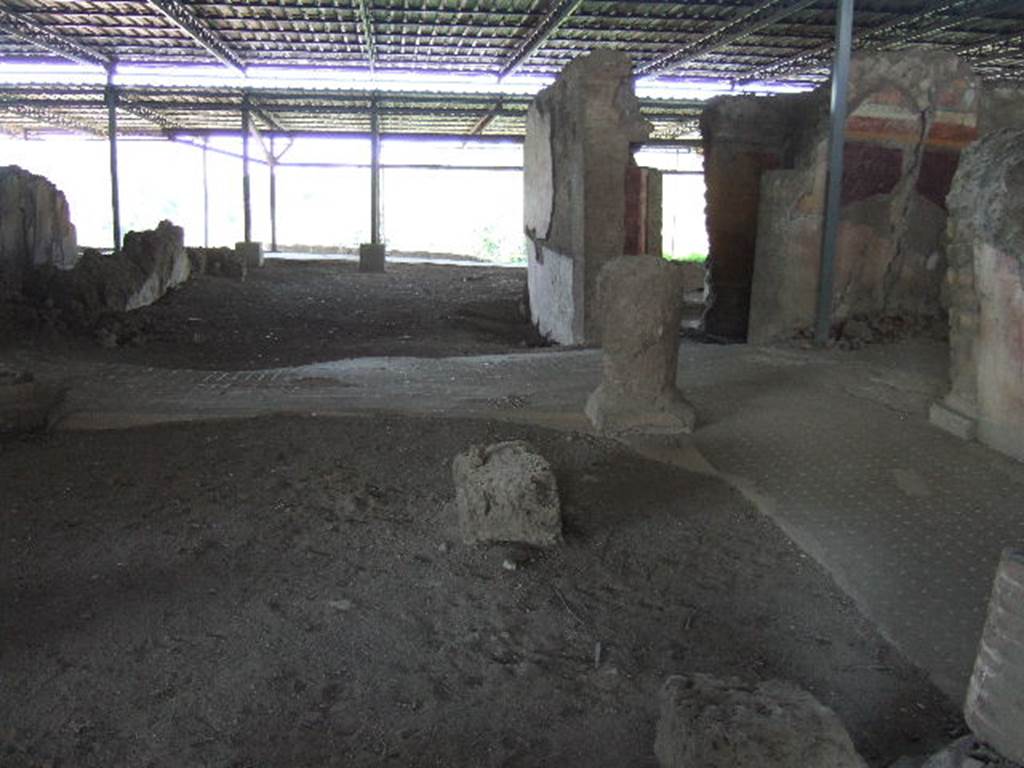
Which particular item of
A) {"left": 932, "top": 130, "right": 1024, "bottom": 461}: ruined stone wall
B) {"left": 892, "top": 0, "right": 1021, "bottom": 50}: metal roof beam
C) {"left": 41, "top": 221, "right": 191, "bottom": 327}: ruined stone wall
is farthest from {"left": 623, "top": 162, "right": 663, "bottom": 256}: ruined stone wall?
{"left": 41, "top": 221, "right": 191, "bottom": 327}: ruined stone wall

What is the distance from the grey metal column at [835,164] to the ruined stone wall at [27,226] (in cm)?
808

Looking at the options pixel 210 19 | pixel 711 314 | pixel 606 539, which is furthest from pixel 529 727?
pixel 210 19

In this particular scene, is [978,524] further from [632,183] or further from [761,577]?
[632,183]

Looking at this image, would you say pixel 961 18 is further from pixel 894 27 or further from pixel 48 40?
pixel 48 40

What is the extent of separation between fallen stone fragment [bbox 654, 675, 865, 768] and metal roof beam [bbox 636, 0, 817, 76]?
9370mm

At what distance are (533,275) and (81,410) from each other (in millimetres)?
7601

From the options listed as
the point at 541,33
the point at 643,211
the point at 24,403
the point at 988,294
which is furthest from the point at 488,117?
the point at 988,294

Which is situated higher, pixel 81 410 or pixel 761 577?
pixel 81 410

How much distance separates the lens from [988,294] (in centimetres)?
467

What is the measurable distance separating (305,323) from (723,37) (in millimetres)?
7176

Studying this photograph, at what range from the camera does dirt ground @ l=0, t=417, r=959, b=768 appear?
271 centimetres

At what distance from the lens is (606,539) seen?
160 inches

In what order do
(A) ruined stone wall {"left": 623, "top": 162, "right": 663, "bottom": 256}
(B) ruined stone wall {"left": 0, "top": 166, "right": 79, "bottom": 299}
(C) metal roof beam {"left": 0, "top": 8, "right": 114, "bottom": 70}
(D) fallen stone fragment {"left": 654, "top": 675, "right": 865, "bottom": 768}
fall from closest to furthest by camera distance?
(D) fallen stone fragment {"left": 654, "top": 675, "right": 865, "bottom": 768} < (B) ruined stone wall {"left": 0, "top": 166, "right": 79, "bottom": 299} < (A) ruined stone wall {"left": 623, "top": 162, "right": 663, "bottom": 256} < (C) metal roof beam {"left": 0, "top": 8, "right": 114, "bottom": 70}

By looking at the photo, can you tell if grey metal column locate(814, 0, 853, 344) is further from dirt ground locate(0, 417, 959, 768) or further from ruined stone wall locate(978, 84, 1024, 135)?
dirt ground locate(0, 417, 959, 768)
